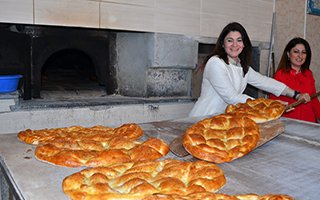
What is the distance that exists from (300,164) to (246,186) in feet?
1.17

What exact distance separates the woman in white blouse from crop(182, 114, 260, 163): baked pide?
2.73 ft

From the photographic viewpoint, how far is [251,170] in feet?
4.09

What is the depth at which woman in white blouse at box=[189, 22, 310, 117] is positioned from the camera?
8.23 ft

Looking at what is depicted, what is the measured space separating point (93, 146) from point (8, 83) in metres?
1.36

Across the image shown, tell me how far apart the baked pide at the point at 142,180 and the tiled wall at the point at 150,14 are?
173 centimetres

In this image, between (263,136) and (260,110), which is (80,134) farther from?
(260,110)

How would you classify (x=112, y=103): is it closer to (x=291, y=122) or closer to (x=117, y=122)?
(x=117, y=122)

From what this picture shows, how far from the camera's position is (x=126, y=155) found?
133 cm

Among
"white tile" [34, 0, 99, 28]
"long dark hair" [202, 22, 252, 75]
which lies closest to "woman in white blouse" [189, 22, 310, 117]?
"long dark hair" [202, 22, 252, 75]

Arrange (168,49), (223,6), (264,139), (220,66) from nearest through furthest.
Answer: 1. (264,139)
2. (220,66)
3. (168,49)
4. (223,6)

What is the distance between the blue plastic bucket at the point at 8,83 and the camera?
2.42 metres

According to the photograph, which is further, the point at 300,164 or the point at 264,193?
the point at 300,164

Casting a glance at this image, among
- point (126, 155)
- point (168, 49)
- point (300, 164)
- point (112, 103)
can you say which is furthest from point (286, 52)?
point (126, 155)

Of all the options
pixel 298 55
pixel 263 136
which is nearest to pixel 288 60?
pixel 298 55
